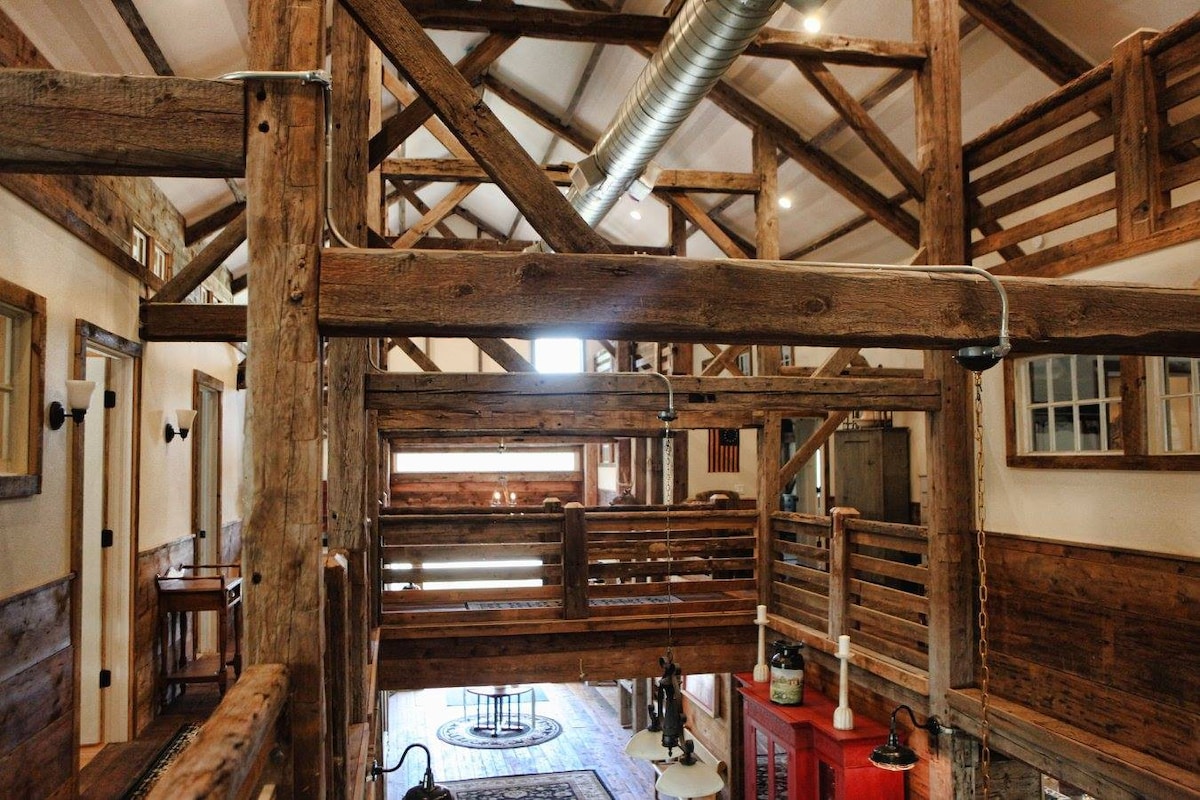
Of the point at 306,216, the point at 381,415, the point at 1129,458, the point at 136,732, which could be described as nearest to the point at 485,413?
the point at 381,415

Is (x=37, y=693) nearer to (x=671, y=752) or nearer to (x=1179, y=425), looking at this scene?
(x=671, y=752)

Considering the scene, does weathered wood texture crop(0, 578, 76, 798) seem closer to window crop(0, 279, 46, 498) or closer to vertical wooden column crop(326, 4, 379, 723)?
window crop(0, 279, 46, 498)

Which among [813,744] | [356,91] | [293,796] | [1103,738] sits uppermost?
[356,91]

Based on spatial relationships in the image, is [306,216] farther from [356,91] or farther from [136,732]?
[136,732]

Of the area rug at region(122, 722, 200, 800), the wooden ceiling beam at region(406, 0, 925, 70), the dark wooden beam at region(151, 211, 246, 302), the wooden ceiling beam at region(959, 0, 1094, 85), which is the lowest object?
the area rug at region(122, 722, 200, 800)

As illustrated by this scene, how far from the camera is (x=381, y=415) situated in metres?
8.38

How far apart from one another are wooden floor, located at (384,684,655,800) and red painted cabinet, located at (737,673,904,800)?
2.52m

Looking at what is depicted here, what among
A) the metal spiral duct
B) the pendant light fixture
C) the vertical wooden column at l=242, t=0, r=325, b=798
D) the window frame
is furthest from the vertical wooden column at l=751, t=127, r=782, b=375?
the vertical wooden column at l=242, t=0, r=325, b=798

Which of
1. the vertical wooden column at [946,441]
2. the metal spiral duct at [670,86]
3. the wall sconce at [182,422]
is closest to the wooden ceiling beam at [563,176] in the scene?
the metal spiral duct at [670,86]

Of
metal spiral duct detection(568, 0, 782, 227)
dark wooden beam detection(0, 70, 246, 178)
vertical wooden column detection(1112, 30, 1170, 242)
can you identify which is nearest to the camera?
dark wooden beam detection(0, 70, 246, 178)

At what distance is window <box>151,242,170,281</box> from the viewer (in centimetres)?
648


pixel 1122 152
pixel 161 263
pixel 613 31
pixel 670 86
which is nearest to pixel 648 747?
pixel 670 86

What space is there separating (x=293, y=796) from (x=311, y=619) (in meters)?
0.43

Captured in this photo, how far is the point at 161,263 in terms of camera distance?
671 centimetres
